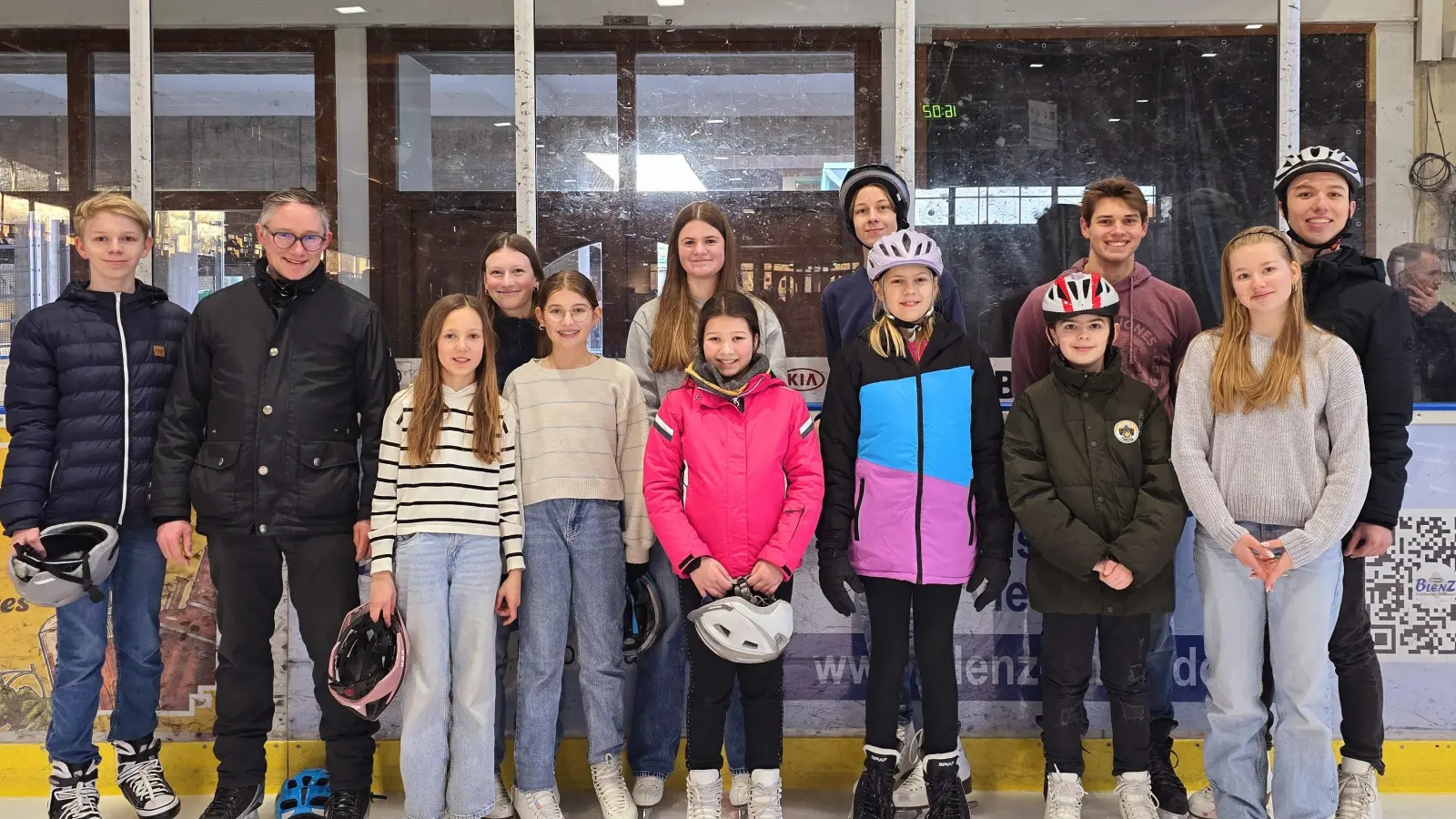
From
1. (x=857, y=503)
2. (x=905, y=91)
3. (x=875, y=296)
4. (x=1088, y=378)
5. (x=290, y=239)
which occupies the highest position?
(x=905, y=91)

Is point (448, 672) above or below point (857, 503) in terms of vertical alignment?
below

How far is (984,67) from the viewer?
379 cm

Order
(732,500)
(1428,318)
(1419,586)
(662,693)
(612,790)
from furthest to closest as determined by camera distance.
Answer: (1428,318) < (1419,586) < (662,693) < (612,790) < (732,500)

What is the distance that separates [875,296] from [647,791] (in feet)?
5.47

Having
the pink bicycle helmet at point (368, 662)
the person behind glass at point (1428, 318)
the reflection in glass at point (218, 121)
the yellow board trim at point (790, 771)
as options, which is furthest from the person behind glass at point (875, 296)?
the reflection in glass at point (218, 121)

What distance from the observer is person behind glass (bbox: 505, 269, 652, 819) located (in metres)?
2.97

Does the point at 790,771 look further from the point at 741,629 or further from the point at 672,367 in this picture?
the point at 672,367

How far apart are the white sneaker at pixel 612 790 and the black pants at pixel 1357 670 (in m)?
1.84

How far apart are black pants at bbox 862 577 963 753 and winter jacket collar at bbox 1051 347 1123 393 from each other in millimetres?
637

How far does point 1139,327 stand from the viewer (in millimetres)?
3139

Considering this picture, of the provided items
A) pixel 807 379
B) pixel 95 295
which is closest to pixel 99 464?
pixel 95 295

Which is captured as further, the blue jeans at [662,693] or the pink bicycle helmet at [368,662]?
the blue jeans at [662,693]

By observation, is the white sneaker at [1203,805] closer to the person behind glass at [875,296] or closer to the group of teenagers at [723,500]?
the group of teenagers at [723,500]

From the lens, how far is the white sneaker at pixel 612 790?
9.96 ft
